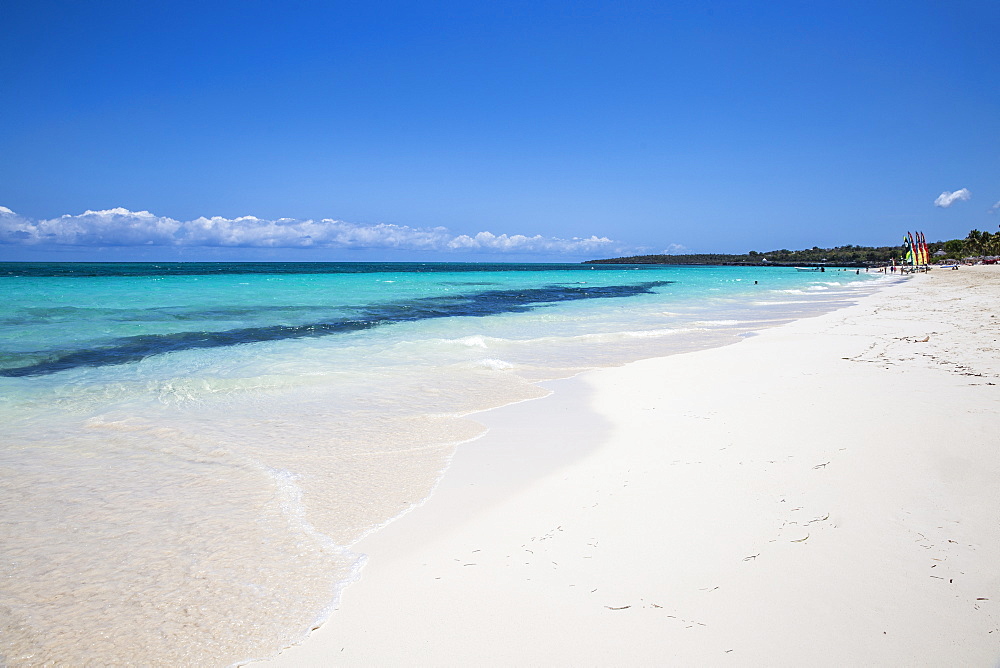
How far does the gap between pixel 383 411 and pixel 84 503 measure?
10.5 ft

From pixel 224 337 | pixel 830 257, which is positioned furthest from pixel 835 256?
pixel 224 337

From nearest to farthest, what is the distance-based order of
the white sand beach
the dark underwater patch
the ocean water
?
the white sand beach
the ocean water
the dark underwater patch

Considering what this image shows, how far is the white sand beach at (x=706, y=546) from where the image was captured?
2.37 meters

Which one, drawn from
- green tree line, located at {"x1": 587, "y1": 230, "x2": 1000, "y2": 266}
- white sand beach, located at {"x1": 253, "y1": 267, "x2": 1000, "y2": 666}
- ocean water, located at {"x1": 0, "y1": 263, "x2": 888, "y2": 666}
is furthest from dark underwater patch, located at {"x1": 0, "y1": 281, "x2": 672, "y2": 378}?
green tree line, located at {"x1": 587, "y1": 230, "x2": 1000, "y2": 266}

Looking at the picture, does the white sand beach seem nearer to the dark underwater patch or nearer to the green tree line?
the dark underwater patch

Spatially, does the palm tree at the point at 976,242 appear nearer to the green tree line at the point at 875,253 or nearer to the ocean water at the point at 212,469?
the green tree line at the point at 875,253

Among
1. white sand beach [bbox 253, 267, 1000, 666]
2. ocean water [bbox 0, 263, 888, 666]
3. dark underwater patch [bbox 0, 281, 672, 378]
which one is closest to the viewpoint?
white sand beach [bbox 253, 267, 1000, 666]

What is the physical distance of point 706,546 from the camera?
10.1 ft

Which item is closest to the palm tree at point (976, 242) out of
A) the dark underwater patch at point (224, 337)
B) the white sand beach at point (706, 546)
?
the dark underwater patch at point (224, 337)

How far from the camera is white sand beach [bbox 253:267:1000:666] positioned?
7.77 ft

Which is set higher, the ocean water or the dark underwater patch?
the dark underwater patch

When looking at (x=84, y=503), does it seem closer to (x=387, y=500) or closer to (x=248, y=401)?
(x=387, y=500)

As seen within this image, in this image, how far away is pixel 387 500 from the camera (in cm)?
402

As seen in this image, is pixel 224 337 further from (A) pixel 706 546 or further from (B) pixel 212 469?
(A) pixel 706 546
